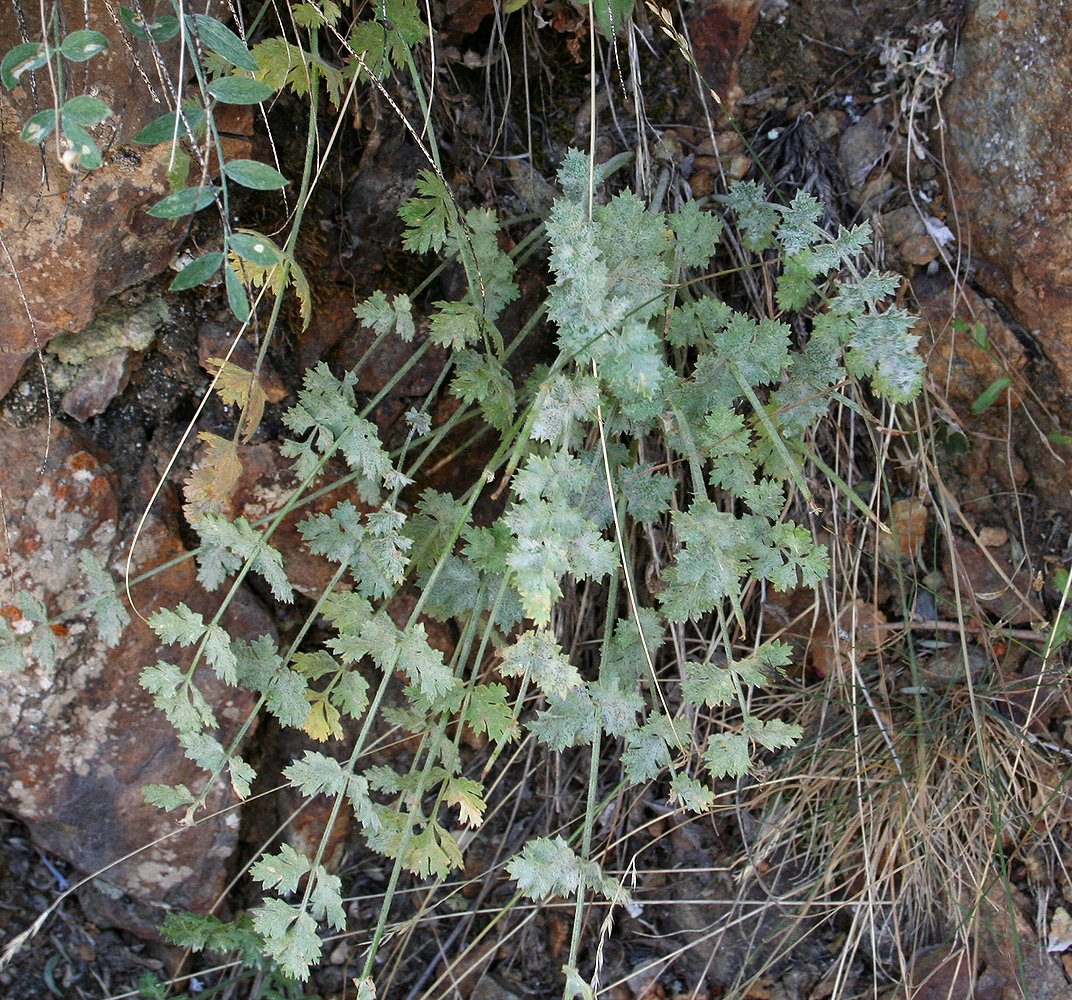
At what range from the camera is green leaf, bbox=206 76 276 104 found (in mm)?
1474

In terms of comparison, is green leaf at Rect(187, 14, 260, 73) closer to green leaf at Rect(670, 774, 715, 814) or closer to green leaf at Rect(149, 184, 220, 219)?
green leaf at Rect(149, 184, 220, 219)

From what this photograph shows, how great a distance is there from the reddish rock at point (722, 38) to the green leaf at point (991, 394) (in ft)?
2.86

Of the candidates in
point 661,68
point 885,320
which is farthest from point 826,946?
point 661,68

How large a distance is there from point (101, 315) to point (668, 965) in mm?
1961

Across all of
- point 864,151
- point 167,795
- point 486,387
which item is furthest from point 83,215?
point 864,151

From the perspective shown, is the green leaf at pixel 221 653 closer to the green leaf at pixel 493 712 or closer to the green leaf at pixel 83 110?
the green leaf at pixel 493 712

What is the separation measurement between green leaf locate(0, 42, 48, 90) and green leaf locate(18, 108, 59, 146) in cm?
8

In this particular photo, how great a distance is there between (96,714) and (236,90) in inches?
53.1

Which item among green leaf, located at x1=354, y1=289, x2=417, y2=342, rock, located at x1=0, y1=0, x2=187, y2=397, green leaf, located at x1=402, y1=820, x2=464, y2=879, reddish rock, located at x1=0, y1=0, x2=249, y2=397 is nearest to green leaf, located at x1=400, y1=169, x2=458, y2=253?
green leaf, located at x1=354, y1=289, x2=417, y2=342

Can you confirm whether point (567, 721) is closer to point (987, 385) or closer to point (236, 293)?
point (236, 293)

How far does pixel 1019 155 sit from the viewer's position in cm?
214

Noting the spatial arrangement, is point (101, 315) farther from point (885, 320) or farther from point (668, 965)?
point (668, 965)

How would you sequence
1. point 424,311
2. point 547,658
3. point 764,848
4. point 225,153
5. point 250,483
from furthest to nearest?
1. point 764,848
2. point 424,311
3. point 250,483
4. point 225,153
5. point 547,658

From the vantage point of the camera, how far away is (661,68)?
2.29 meters
